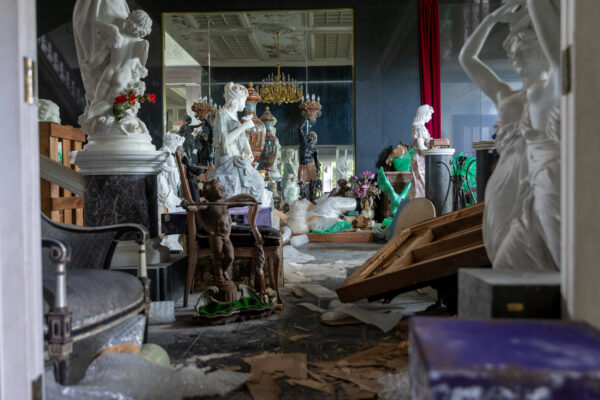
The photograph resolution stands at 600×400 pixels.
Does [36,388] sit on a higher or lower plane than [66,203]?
lower

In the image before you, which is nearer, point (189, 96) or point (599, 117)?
point (599, 117)

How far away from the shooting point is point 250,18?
1227 centimetres

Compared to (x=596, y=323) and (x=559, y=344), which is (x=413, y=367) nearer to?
(x=559, y=344)

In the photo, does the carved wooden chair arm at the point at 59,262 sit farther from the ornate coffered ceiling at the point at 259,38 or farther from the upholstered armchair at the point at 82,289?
the ornate coffered ceiling at the point at 259,38

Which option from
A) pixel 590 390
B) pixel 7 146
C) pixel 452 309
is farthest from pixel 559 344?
pixel 452 309

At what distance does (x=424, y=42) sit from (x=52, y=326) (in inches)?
460

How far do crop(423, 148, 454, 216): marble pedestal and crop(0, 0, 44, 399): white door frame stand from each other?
20.9 ft

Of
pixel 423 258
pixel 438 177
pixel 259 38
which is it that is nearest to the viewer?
pixel 423 258

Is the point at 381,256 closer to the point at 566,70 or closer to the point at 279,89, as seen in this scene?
the point at 566,70

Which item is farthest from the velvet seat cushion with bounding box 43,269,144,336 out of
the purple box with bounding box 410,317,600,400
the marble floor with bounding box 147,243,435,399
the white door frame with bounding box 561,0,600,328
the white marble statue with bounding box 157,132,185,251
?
the white marble statue with bounding box 157,132,185,251

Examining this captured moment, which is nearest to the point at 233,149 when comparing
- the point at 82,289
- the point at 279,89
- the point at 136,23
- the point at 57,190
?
the point at 57,190

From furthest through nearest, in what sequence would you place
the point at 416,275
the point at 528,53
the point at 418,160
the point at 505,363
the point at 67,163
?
the point at 418,160
the point at 67,163
the point at 416,275
the point at 528,53
the point at 505,363

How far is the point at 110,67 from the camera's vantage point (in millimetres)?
4223

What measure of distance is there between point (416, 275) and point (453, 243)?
486 millimetres
